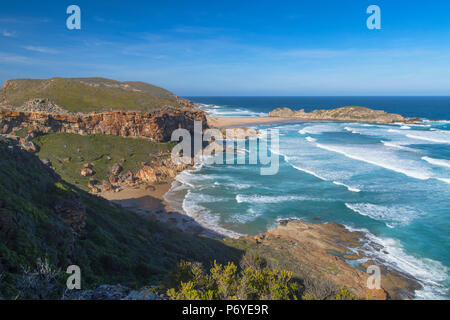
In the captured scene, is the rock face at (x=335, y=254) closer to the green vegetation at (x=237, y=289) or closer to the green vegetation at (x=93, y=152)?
the green vegetation at (x=237, y=289)

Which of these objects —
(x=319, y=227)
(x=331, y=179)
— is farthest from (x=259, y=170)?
(x=319, y=227)

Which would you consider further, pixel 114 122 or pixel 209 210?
pixel 114 122

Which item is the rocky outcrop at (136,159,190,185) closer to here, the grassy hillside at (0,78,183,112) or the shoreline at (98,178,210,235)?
the shoreline at (98,178,210,235)

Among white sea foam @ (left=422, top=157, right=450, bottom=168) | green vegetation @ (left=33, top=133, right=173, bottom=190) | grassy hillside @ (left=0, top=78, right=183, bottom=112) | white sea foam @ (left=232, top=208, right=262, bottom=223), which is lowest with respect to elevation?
white sea foam @ (left=232, top=208, right=262, bottom=223)

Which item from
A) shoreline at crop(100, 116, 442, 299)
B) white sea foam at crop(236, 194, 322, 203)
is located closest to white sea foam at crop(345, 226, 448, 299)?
shoreline at crop(100, 116, 442, 299)

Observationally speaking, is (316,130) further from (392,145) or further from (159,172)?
(159,172)

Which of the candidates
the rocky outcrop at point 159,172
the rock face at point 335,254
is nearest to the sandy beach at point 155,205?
the rocky outcrop at point 159,172
